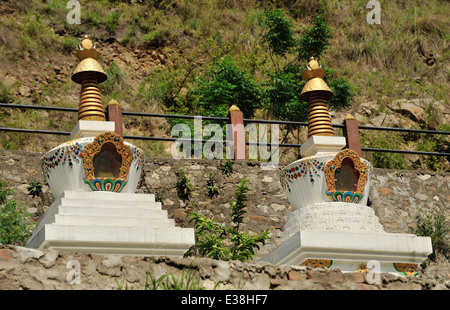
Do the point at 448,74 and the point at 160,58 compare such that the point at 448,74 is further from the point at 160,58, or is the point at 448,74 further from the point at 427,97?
the point at 160,58

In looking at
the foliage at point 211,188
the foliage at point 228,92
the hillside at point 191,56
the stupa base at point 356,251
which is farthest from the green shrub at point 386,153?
the stupa base at point 356,251

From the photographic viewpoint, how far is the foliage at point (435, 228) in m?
12.2

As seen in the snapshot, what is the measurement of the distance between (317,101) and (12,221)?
4515 millimetres

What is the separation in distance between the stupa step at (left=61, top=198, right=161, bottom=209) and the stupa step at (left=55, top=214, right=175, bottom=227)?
0.21 m

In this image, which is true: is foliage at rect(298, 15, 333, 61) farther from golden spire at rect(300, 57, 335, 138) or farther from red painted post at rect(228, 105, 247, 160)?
golden spire at rect(300, 57, 335, 138)

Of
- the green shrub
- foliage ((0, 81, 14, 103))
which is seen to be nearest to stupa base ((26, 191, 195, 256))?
the green shrub

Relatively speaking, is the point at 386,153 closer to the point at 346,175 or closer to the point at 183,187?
the point at 183,187

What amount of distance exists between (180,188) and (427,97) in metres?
11.1

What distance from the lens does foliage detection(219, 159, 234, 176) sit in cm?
1251

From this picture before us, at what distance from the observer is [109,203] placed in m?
7.80

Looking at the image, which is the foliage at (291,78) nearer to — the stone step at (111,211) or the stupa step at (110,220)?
the stone step at (111,211)

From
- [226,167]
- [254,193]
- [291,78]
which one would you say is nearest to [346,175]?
[254,193]

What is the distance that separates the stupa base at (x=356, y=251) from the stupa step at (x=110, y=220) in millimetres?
1439
